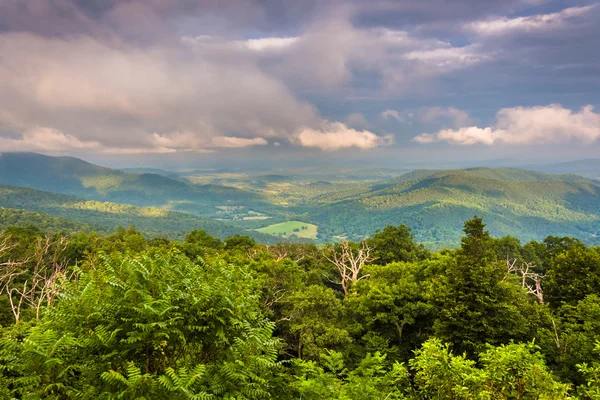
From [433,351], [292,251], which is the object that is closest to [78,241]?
[292,251]

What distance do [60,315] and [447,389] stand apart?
9900 millimetres

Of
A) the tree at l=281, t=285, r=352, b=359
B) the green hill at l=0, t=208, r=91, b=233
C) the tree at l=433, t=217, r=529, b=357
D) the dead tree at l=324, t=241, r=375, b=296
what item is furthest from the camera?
the green hill at l=0, t=208, r=91, b=233

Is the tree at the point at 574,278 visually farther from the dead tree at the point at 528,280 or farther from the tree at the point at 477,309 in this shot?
the tree at the point at 477,309

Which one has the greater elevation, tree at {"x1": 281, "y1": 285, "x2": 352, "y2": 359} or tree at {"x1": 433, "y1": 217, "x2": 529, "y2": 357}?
tree at {"x1": 433, "y1": 217, "x2": 529, "y2": 357}

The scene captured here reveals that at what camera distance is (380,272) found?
1379 inches

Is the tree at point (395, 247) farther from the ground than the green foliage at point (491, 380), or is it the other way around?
the green foliage at point (491, 380)

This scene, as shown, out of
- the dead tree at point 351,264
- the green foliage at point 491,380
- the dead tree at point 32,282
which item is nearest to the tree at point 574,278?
the dead tree at point 351,264

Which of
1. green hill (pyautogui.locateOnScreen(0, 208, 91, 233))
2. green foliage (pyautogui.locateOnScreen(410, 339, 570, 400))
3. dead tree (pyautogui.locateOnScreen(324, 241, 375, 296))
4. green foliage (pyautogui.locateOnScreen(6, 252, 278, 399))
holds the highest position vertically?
green foliage (pyautogui.locateOnScreen(6, 252, 278, 399))

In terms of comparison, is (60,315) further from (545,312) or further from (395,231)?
(395,231)

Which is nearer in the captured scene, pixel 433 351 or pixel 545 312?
pixel 433 351

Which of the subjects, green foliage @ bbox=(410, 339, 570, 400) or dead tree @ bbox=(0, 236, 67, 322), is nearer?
green foliage @ bbox=(410, 339, 570, 400)

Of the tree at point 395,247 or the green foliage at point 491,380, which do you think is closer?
the green foliage at point 491,380

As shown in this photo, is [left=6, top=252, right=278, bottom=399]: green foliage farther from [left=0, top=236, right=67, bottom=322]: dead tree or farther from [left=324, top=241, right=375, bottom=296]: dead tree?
[left=324, top=241, right=375, bottom=296]: dead tree

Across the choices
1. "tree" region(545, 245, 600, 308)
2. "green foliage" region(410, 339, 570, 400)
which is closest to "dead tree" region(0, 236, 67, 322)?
"green foliage" region(410, 339, 570, 400)
